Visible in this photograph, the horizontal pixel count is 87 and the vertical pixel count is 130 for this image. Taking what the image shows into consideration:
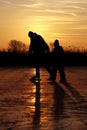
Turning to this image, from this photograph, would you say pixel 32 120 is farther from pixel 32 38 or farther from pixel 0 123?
pixel 32 38

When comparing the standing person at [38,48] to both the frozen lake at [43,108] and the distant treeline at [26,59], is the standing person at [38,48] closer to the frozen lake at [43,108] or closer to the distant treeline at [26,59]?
the frozen lake at [43,108]

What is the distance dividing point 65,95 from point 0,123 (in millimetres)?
5946

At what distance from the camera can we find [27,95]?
16109mm

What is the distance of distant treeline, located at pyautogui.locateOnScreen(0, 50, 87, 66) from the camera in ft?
165

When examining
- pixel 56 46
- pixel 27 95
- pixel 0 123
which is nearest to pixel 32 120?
pixel 0 123

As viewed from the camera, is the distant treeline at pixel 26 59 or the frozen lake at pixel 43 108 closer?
the frozen lake at pixel 43 108

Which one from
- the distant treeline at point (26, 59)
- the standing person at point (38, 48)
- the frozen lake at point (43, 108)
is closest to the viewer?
the frozen lake at point (43, 108)

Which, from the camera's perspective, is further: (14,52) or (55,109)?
(14,52)

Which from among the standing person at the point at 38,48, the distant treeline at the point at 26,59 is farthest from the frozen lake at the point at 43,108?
the distant treeline at the point at 26,59

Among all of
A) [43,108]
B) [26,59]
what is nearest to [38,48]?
[43,108]

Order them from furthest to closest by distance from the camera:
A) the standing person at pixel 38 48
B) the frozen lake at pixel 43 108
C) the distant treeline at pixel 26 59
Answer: the distant treeline at pixel 26 59
the standing person at pixel 38 48
the frozen lake at pixel 43 108

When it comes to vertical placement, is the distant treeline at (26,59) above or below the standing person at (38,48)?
below

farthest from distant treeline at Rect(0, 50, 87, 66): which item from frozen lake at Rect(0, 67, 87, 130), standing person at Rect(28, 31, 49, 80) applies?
frozen lake at Rect(0, 67, 87, 130)

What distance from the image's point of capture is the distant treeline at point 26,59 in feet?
165
